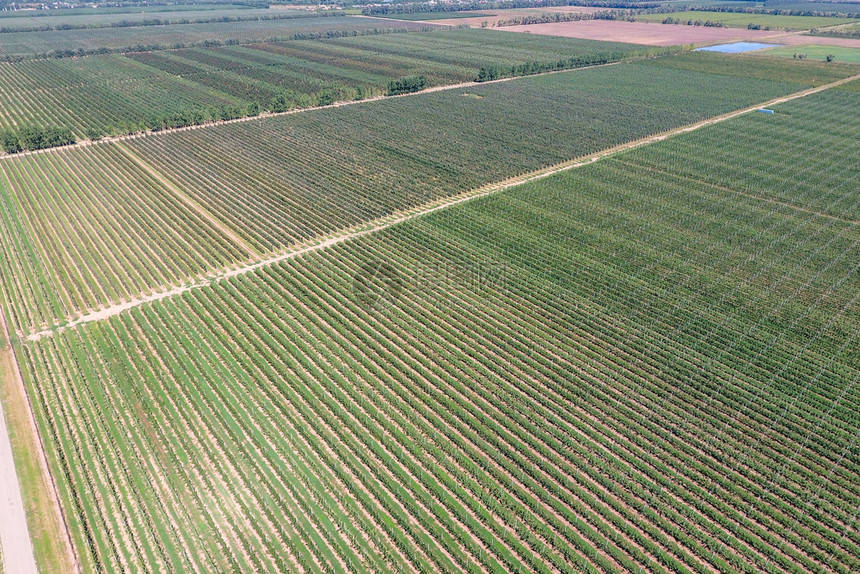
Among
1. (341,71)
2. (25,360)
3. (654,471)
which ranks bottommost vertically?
(654,471)

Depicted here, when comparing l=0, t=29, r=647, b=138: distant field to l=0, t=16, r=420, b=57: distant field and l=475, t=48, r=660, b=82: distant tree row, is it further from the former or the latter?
l=0, t=16, r=420, b=57: distant field

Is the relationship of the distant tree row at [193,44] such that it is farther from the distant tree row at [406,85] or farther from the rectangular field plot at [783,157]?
the rectangular field plot at [783,157]

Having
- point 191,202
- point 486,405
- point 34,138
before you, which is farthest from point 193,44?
point 486,405

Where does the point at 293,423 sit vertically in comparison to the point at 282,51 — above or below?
below

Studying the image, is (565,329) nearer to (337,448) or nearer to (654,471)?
(654,471)

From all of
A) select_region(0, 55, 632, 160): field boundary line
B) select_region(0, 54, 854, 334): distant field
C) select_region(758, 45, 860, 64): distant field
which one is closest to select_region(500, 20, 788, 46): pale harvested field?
select_region(758, 45, 860, 64): distant field

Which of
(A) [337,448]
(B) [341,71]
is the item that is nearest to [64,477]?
(A) [337,448]

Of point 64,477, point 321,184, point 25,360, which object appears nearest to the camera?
point 64,477
